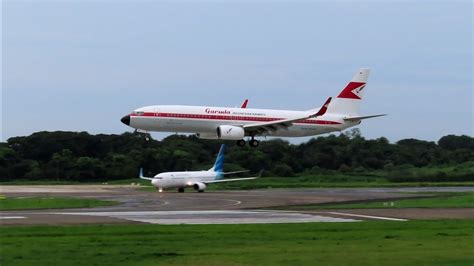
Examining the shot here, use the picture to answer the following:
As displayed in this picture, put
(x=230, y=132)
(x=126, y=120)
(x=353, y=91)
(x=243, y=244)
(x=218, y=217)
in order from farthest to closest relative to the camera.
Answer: (x=353, y=91) < (x=126, y=120) < (x=230, y=132) < (x=218, y=217) < (x=243, y=244)

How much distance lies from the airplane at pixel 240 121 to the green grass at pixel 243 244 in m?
26.5

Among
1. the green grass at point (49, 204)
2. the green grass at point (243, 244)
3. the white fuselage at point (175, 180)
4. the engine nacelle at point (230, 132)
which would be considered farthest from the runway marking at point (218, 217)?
the white fuselage at point (175, 180)

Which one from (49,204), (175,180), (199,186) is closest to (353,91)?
(199,186)

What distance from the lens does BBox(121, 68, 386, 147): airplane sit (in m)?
55.2

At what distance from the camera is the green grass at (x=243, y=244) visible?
63.5ft

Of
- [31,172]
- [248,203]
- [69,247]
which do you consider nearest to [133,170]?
[31,172]

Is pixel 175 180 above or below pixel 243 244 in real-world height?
above

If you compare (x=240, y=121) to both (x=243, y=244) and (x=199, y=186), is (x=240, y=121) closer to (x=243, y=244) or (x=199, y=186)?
(x=199, y=186)

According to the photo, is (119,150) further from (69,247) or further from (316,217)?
(69,247)

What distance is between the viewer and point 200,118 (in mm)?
55688

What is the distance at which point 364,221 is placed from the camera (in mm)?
31609

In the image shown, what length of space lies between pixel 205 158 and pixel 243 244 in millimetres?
80888

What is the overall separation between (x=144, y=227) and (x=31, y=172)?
73477 mm

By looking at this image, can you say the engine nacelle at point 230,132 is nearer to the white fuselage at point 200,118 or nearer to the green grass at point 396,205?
the white fuselage at point 200,118
